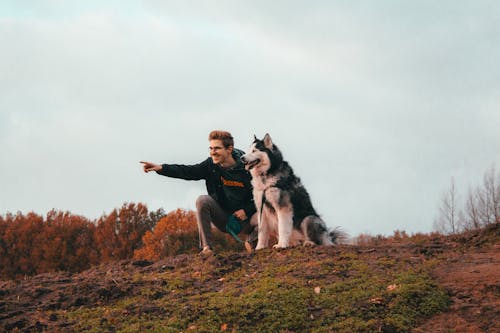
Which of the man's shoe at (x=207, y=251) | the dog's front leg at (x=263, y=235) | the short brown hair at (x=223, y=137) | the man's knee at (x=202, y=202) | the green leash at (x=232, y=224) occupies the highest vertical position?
the short brown hair at (x=223, y=137)

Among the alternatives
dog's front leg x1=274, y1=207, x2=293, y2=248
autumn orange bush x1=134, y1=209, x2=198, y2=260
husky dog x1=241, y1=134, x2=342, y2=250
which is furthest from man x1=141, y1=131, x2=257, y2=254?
autumn orange bush x1=134, y1=209, x2=198, y2=260

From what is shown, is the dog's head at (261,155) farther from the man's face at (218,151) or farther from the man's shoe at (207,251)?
the man's shoe at (207,251)

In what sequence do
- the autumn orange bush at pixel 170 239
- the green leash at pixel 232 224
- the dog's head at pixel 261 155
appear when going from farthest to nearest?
the autumn orange bush at pixel 170 239 < the green leash at pixel 232 224 < the dog's head at pixel 261 155

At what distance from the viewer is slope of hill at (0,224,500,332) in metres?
7.86

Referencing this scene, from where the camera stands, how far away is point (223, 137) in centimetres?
1135

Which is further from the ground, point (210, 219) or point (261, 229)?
point (210, 219)

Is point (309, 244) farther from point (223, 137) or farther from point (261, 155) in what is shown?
point (223, 137)

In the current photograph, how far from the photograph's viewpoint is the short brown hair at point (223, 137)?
37.2 feet

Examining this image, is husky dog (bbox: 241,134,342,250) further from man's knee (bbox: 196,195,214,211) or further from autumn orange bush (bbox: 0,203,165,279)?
autumn orange bush (bbox: 0,203,165,279)

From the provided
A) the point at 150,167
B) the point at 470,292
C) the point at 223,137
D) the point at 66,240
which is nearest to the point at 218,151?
the point at 223,137

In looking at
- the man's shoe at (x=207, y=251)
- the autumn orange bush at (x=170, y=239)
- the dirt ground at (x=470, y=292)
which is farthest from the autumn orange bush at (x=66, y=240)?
the dirt ground at (x=470, y=292)

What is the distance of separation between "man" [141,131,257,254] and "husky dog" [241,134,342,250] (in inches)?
22.6

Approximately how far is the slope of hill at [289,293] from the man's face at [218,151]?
1.85 m

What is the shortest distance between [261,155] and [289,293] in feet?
9.78
